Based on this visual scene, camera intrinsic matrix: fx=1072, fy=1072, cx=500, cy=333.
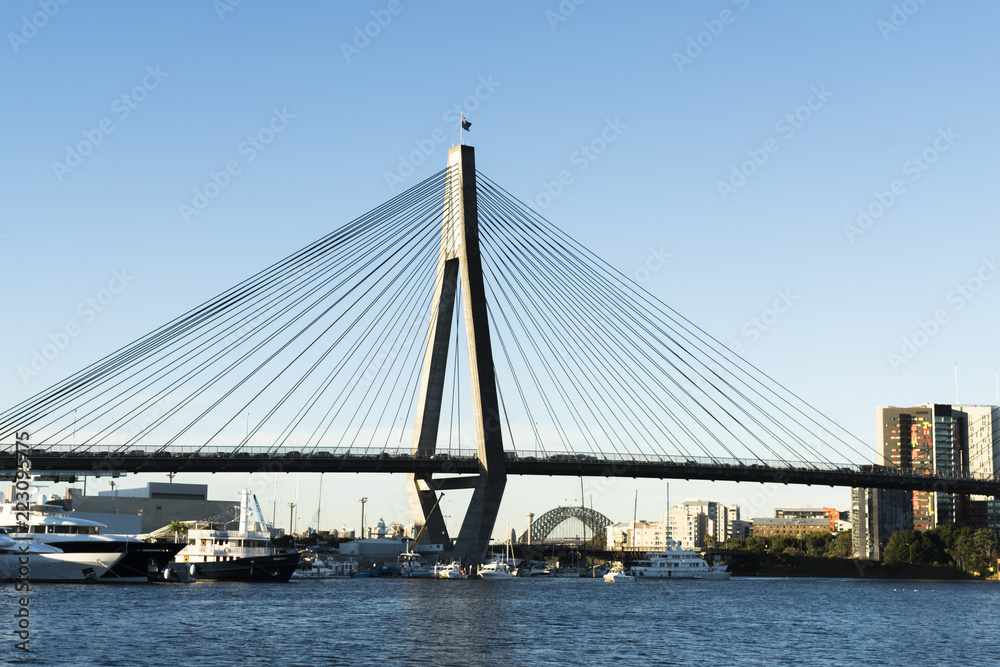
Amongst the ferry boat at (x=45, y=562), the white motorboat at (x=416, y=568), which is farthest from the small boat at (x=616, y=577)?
the ferry boat at (x=45, y=562)

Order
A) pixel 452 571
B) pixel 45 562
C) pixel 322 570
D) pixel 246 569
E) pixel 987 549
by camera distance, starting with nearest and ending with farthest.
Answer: pixel 45 562, pixel 246 569, pixel 452 571, pixel 322 570, pixel 987 549

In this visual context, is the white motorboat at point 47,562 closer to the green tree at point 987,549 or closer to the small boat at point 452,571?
the small boat at point 452,571

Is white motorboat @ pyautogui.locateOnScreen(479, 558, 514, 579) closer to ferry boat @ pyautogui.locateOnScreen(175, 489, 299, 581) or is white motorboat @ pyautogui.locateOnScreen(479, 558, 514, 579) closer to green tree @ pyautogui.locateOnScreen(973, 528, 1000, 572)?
ferry boat @ pyautogui.locateOnScreen(175, 489, 299, 581)

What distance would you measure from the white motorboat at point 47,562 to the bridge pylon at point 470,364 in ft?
85.6

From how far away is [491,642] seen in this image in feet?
148

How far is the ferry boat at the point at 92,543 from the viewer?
72812mm

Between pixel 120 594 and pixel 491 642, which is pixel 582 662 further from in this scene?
pixel 120 594

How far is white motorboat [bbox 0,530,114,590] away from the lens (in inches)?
2783

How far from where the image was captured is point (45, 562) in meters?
73.2

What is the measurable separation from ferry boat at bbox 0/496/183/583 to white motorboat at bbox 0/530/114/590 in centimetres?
10

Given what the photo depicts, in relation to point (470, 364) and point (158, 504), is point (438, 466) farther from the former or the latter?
point (158, 504)

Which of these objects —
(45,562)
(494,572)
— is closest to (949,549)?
(494,572)

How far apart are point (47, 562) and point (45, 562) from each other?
0.42ft

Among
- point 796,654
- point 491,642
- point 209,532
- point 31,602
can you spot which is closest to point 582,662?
point 491,642
